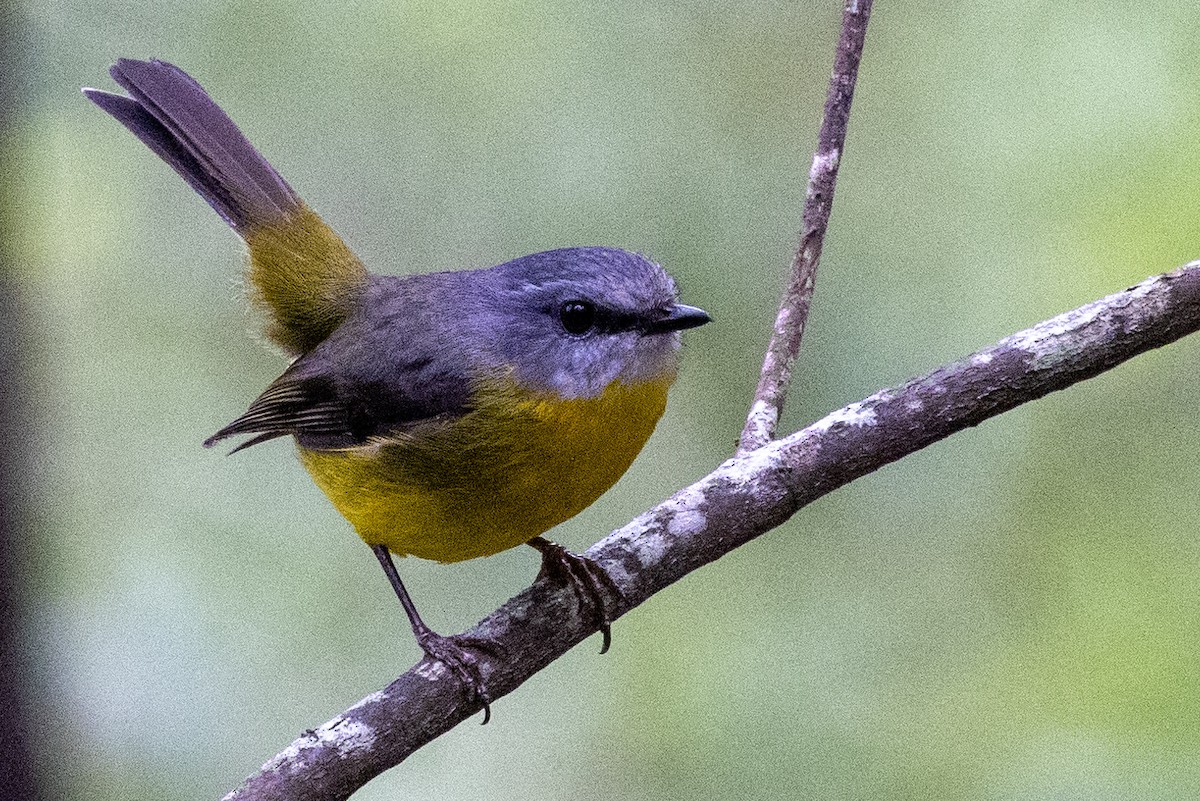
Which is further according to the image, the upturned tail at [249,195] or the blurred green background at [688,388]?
the upturned tail at [249,195]

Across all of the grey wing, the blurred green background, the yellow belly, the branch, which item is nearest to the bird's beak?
the yellow belly

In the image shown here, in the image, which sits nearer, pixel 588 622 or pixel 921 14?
pixel 588 622

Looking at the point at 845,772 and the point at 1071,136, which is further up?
the point at 1071,136

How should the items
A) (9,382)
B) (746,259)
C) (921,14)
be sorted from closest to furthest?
(9,382), (746,259), (921,14)

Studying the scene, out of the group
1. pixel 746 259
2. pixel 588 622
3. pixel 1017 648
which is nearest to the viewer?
pixel 588 622

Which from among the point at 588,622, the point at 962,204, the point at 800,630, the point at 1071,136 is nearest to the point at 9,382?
the point at 588,622

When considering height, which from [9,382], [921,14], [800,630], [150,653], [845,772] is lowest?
[845,772]

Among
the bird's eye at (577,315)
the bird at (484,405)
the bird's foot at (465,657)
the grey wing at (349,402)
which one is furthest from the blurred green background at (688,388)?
the bird's eye at (577,315)

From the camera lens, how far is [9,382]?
148 inches

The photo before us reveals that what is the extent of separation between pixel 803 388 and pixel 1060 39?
63.2 inches

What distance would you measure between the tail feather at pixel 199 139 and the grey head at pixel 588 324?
1401 millimetres

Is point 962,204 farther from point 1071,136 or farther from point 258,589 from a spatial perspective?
point 258,589

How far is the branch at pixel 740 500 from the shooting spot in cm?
290

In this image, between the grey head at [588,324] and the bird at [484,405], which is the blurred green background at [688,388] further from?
the grey head at [588,324]
